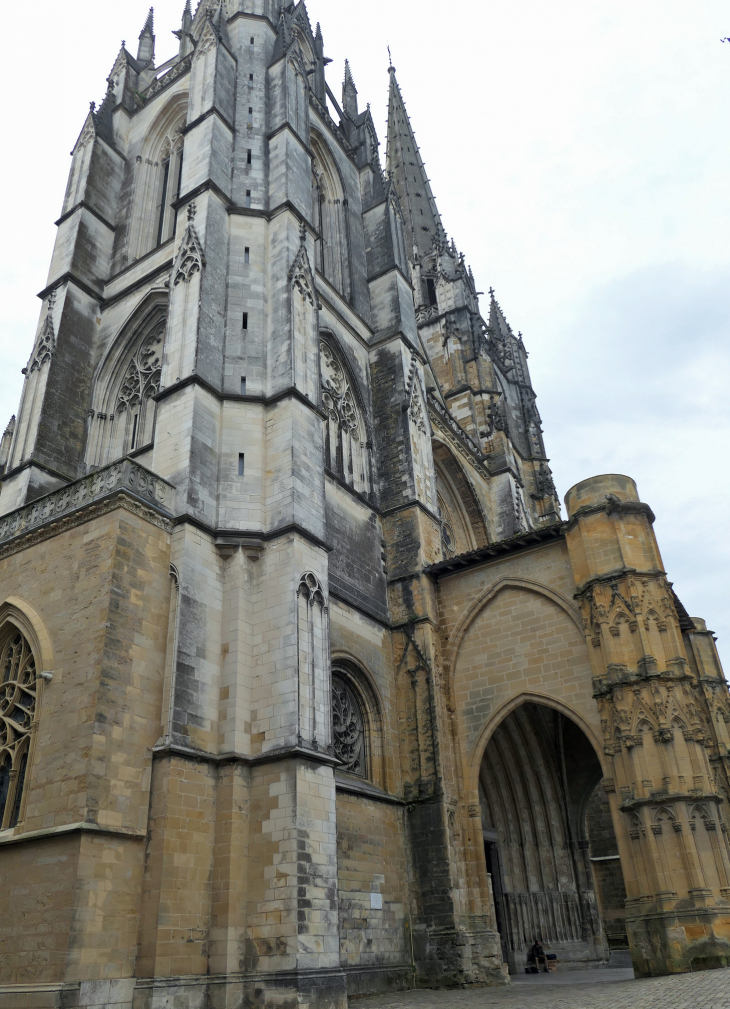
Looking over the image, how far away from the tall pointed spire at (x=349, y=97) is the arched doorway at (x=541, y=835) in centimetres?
2013

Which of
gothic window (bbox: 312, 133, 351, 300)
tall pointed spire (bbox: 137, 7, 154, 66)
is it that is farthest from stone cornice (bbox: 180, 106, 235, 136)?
tall pointed spire (bbox: 137, 7, 154, 66)

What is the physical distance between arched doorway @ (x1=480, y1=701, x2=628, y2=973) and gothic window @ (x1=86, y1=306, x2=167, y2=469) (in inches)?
428

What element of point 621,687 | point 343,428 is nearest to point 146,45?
point 343,428

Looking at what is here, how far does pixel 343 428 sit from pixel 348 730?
6948 mm

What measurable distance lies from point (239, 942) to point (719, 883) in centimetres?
725

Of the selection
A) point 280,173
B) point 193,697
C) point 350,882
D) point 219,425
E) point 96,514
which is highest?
point 280,173

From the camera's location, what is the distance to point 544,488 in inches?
1278

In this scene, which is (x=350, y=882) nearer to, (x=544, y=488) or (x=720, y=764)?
(x=720, y=764)

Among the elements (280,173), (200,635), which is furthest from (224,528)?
(280,173)

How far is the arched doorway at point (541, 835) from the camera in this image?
17.8 meters

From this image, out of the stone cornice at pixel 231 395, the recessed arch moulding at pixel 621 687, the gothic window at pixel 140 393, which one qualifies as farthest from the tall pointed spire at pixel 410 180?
the stone cornice at pixel 231 395

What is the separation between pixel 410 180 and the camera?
4438cm

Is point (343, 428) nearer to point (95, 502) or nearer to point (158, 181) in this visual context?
point (95, 502)

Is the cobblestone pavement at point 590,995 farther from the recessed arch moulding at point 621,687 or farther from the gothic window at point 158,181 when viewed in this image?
the gothic window at point 158,181
